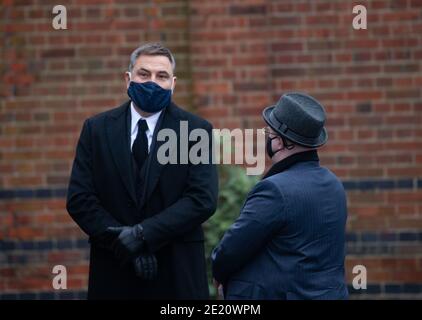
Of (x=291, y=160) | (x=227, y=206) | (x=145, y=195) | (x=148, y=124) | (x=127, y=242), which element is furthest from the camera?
(x=227, y=206)

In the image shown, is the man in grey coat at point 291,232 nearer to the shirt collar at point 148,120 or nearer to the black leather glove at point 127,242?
the black leather glove at point 127,242

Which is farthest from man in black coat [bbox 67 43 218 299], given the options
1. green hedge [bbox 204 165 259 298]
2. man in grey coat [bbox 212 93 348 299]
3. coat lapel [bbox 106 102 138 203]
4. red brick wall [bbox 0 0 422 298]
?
red brick wall [bbox 0 0 422 298]

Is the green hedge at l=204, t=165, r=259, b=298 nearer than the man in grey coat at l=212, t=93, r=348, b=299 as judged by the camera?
No

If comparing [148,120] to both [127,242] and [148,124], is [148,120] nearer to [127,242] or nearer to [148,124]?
[148,124]

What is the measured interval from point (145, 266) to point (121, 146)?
0.67 meters

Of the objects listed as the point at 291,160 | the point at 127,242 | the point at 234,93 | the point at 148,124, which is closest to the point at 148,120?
the point at 148,124

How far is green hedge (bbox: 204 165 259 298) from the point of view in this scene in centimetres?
638

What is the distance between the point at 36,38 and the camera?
7145 millimetres

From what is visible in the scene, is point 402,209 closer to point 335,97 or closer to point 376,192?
point 376,192

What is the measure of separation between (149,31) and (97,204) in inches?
99.0

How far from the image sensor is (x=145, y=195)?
492cm

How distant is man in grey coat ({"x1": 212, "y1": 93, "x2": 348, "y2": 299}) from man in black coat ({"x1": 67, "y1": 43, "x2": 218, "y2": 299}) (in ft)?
2.30

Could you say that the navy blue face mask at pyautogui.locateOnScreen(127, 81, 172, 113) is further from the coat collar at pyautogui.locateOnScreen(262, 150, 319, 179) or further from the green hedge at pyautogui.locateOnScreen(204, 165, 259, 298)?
the green hedge at pyautogui.locateOnScreen(204, 165, 259, 298)
